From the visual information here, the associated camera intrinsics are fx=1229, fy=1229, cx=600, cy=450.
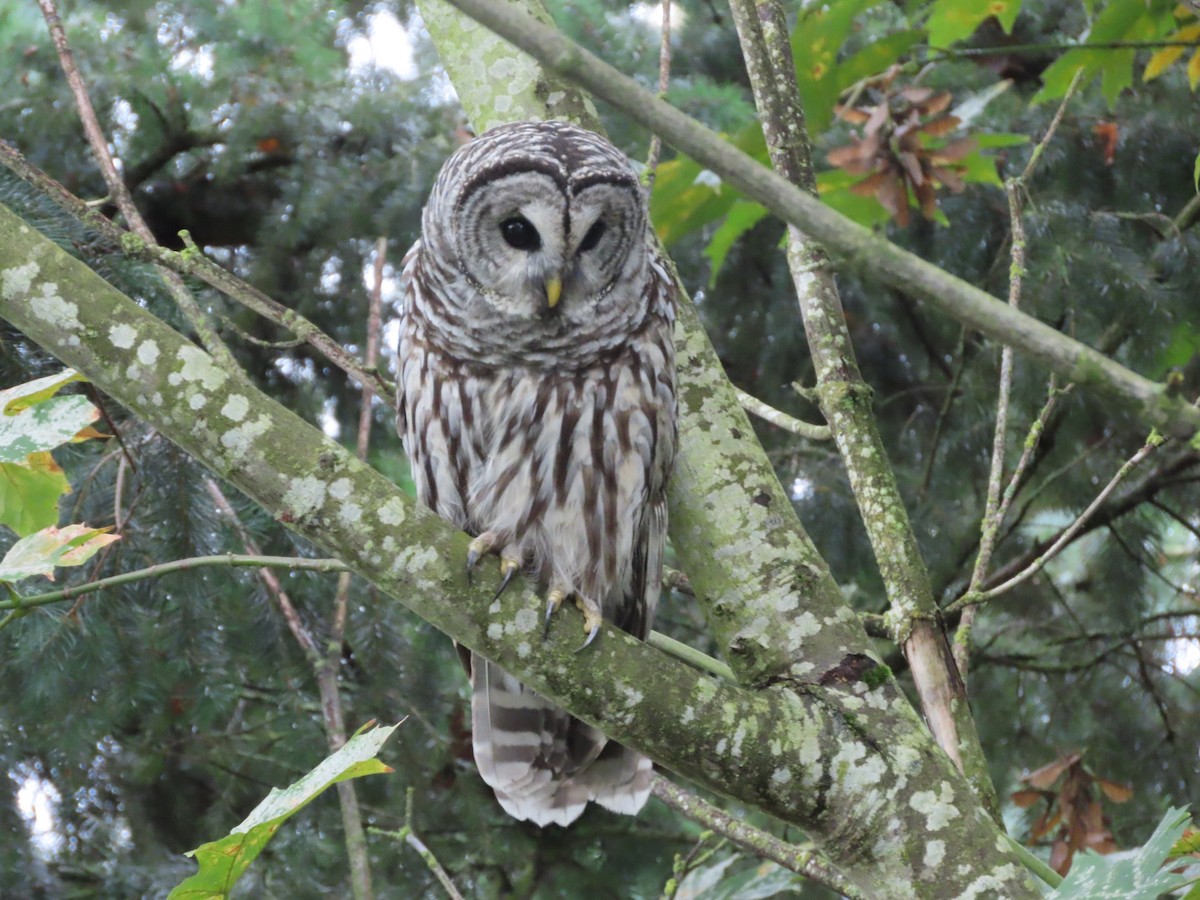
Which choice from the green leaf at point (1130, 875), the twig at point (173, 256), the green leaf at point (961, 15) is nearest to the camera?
the green leaf at point (1130, 875)

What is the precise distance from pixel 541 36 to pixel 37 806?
371 centimetres

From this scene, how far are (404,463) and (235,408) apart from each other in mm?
2958

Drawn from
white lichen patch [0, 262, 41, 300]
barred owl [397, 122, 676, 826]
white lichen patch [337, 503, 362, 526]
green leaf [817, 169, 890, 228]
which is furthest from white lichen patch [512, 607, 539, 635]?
green leaf [817, 169, 890, 228]

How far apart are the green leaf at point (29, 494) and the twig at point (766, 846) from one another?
135cm

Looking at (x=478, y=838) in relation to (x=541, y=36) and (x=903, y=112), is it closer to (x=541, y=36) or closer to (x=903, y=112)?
(x=903, y=112)

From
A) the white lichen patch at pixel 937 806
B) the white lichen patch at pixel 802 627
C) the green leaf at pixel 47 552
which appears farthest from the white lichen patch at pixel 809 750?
the green leaf at pixel 47 552

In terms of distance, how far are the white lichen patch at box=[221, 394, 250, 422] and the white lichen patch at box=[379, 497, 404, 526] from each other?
225 millimetres

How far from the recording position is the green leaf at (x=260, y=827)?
1407 millimetres

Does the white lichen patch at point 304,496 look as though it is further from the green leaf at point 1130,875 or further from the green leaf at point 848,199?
the green leaf at point 848,199

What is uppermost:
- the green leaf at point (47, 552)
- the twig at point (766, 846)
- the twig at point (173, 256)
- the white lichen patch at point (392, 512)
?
the twig at point (173, 256)

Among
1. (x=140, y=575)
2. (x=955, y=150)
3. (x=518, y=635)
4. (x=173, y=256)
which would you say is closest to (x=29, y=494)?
(x=140, y=575)

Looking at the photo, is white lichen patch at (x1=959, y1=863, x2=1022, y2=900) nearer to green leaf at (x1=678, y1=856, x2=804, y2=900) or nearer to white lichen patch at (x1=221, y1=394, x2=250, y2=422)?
green leaf at (x1=678, y1=856, x2=804, y2=900)

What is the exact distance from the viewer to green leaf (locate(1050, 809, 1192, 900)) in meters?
1.29

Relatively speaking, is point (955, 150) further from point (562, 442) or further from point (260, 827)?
point (260, 827)
